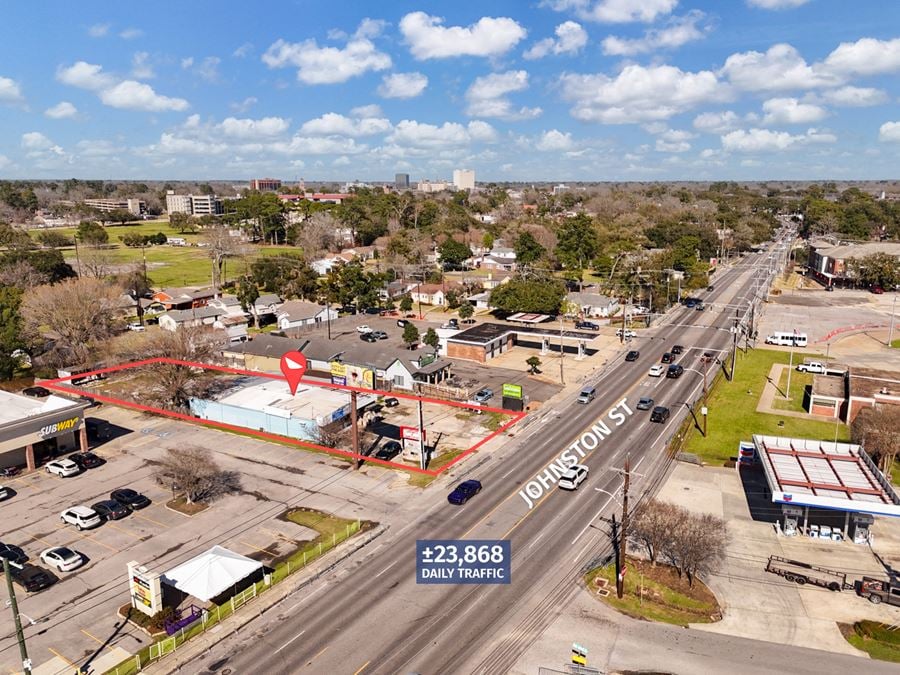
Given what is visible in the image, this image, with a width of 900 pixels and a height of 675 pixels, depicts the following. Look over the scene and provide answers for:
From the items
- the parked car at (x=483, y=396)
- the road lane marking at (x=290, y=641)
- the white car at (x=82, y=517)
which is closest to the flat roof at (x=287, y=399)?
the parked car at (x=483, y=396)

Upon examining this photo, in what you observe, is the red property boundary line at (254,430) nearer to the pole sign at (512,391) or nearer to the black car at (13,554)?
the pole sign at (512,391)

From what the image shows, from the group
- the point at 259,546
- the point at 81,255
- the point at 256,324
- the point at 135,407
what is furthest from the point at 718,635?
the point at 81,255

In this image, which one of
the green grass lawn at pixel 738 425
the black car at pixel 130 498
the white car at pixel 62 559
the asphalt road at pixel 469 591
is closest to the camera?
the asphalt road at pixel 469 591

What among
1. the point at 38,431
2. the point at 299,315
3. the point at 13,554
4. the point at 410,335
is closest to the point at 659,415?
the point at 410,335

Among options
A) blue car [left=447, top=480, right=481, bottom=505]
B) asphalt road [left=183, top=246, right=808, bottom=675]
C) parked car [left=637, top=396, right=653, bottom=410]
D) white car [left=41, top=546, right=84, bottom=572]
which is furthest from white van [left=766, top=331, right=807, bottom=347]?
white car [left=41, top=546, right=84, bottom=572]

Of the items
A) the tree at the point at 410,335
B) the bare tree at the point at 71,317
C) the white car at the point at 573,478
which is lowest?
the white car at the point at 573,478

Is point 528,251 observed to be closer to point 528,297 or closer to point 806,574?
point 528,297
